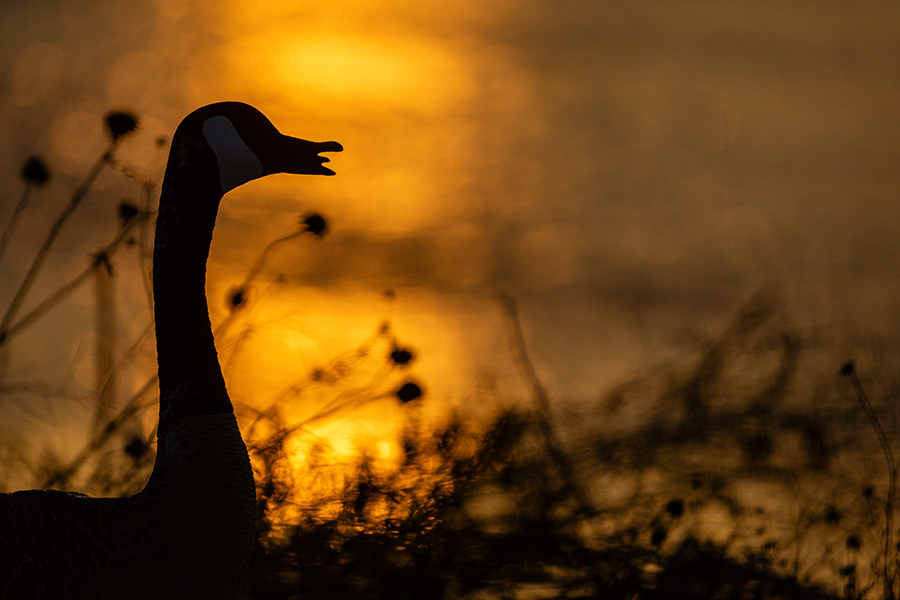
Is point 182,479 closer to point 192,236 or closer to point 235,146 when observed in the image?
point 192,236

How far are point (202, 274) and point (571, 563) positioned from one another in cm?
286

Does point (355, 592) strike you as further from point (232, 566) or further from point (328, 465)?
point (232, 566)

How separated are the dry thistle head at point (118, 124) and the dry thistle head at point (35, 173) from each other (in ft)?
1.15

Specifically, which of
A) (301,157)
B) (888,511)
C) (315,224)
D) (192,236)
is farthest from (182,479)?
(888,511)

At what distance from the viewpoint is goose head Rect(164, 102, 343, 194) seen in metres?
3.42

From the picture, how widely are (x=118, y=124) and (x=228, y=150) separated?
1.05 m

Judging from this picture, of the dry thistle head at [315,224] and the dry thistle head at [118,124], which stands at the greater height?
the dry thistle head at [118,124]

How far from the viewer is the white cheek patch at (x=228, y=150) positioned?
3422 millimetres

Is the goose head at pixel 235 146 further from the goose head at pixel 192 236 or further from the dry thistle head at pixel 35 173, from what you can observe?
the dry thistle head at pixel 35 173

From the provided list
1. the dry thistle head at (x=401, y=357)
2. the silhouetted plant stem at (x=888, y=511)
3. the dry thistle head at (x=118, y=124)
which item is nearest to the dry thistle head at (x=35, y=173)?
the dry thistle head at (x=118, y=124)

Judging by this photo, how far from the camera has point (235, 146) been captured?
11.3ft

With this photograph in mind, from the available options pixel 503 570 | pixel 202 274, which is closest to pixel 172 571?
pixel 202 274

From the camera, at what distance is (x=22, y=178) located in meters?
4.12

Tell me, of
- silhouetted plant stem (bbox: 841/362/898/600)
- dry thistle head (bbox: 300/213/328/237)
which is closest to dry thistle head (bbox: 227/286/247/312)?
dry thistle head (bbox: 300/213/328/237)
